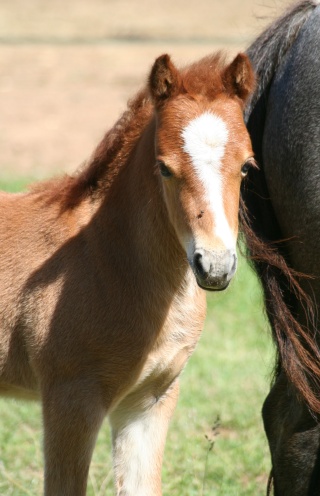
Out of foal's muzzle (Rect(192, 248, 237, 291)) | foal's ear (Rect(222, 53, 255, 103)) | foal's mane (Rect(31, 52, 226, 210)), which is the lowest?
foal's muzzle (Rect(192, 248, 237, 291))

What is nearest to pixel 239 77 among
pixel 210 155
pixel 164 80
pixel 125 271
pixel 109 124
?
pixel 164 80

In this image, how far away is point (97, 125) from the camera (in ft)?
43.9

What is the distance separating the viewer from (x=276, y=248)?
3301mm

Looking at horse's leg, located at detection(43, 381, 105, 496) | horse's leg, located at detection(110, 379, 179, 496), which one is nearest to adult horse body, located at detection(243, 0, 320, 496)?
horse's leg, located at detection(110, 379, 179, 496)

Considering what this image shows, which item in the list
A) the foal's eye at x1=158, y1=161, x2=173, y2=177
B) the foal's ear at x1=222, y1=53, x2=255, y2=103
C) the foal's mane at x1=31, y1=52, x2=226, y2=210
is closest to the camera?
the foal's eye at x1=158, y1=161, x2=173, y2=177

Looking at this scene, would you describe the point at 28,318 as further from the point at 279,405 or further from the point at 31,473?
the point at 31,473

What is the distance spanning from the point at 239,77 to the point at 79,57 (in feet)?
48.2

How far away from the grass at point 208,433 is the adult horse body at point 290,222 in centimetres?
27

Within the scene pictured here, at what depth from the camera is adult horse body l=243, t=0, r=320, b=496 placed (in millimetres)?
3129

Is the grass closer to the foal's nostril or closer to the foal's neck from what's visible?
the foal's neck

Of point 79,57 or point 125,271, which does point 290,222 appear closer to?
point 125,271

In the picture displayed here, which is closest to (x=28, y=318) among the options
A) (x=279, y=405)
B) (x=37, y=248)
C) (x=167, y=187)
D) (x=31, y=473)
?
(x=37, y=248)

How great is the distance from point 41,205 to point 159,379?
0.82m

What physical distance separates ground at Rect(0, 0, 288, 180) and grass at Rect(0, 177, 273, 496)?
355cm
